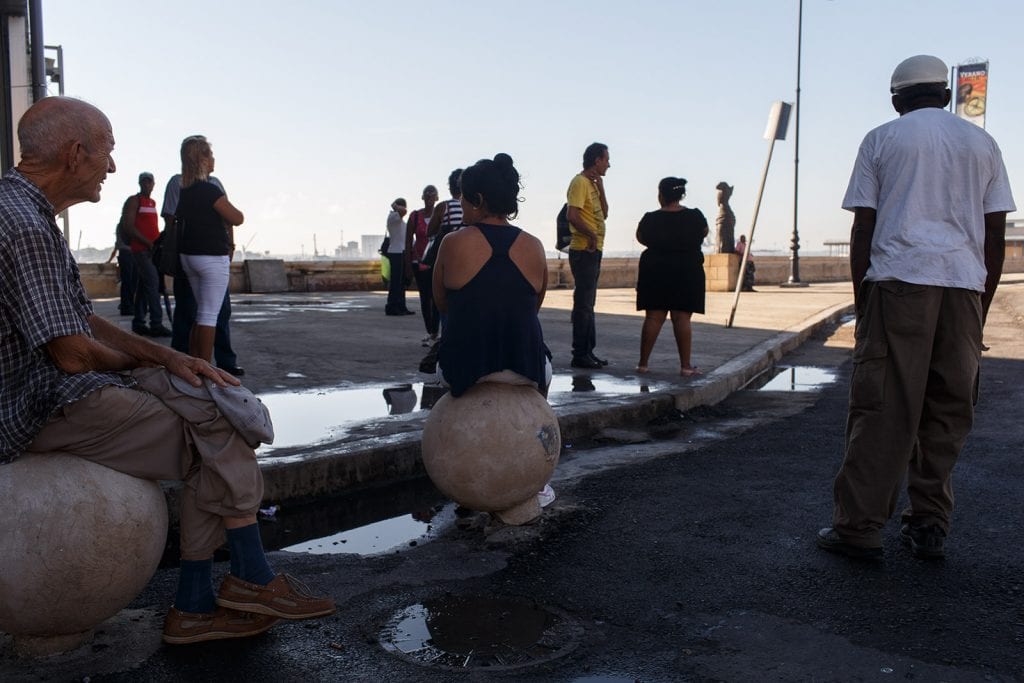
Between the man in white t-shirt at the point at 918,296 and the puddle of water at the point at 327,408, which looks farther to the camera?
the puddle of water at the point at 327,408

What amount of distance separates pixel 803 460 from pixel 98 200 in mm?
4155

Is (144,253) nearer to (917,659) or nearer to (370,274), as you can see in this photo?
(917,659)

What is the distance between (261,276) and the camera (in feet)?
75.3

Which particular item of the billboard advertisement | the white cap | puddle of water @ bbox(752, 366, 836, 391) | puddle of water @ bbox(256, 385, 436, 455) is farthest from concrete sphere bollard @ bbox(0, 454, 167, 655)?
the billboard advertisement

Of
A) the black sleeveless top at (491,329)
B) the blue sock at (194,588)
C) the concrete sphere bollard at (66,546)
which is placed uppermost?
the black sleeveless top at (491,329)

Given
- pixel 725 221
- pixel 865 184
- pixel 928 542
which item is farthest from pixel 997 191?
pixel 725 221

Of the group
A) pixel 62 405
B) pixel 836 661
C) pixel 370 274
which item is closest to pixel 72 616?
pixel 62 405

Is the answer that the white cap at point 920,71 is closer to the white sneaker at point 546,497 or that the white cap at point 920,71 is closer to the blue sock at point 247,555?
the white sneaker at point 546,497

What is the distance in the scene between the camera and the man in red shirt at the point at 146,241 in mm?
10289

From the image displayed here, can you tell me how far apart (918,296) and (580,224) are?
4.82 meters

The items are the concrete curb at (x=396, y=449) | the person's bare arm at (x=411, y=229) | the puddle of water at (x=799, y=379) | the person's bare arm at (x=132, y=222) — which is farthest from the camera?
the person's bare arm at (x=411, y=229)

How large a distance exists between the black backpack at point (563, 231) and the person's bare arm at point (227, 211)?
286 centimetres

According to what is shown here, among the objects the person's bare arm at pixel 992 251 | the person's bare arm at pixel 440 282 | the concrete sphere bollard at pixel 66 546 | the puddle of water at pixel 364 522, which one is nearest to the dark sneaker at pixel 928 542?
the person's bare arm at pixel 992 251

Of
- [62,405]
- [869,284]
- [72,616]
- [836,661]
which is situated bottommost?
[836,661]
